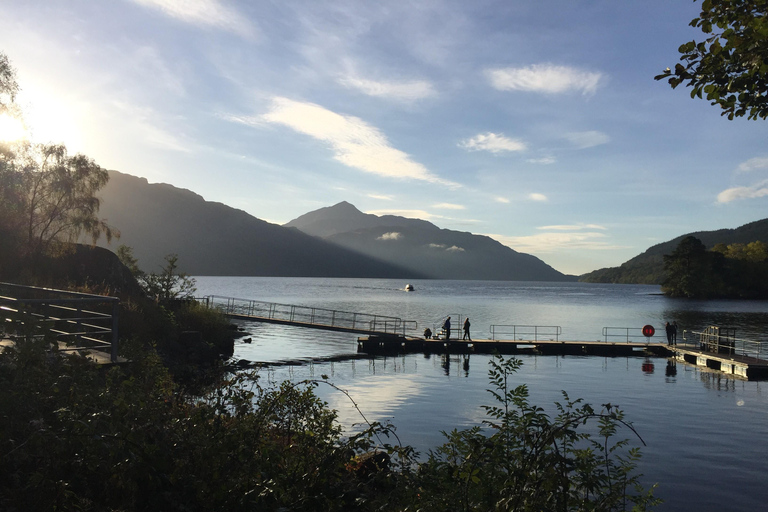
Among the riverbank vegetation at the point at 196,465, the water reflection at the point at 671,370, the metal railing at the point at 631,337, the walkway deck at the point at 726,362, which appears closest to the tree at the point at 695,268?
the metal railing at the point at 631,337

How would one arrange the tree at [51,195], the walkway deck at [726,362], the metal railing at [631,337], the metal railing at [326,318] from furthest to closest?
1. the metal railing at [631,337]
2. the metal railing at [326,318]
3. the tree at [51,195]
4. the walkway deck at [726,362]

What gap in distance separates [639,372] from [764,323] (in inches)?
2132

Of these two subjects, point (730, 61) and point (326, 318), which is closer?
point (730, 61)

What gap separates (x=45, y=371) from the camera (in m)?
5.70

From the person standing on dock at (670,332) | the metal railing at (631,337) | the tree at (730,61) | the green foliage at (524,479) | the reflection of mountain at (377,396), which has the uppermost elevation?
the tree at (730,61)

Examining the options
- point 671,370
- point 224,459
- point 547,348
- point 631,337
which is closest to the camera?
point 224,459

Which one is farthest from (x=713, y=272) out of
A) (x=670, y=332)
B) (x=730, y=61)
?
(x=730, y=61)

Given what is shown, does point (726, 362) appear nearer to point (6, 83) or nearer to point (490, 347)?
point (490, 347)

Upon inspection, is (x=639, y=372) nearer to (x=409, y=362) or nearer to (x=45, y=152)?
(x=409, y=362)

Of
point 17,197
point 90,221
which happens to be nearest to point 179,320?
point 90,221

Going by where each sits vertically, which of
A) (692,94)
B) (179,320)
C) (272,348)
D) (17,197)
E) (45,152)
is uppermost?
(45,152)

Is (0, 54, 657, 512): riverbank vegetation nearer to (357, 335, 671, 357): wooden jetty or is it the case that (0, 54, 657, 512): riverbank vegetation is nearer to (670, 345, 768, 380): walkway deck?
(670, 345, 768, 380): walkway deck

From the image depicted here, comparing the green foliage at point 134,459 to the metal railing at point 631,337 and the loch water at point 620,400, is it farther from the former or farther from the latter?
the metal railing at point 631,337

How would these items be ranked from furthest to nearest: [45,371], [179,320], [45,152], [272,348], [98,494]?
[272,348], [45,152], [179,320], [45,371], [98,494]
